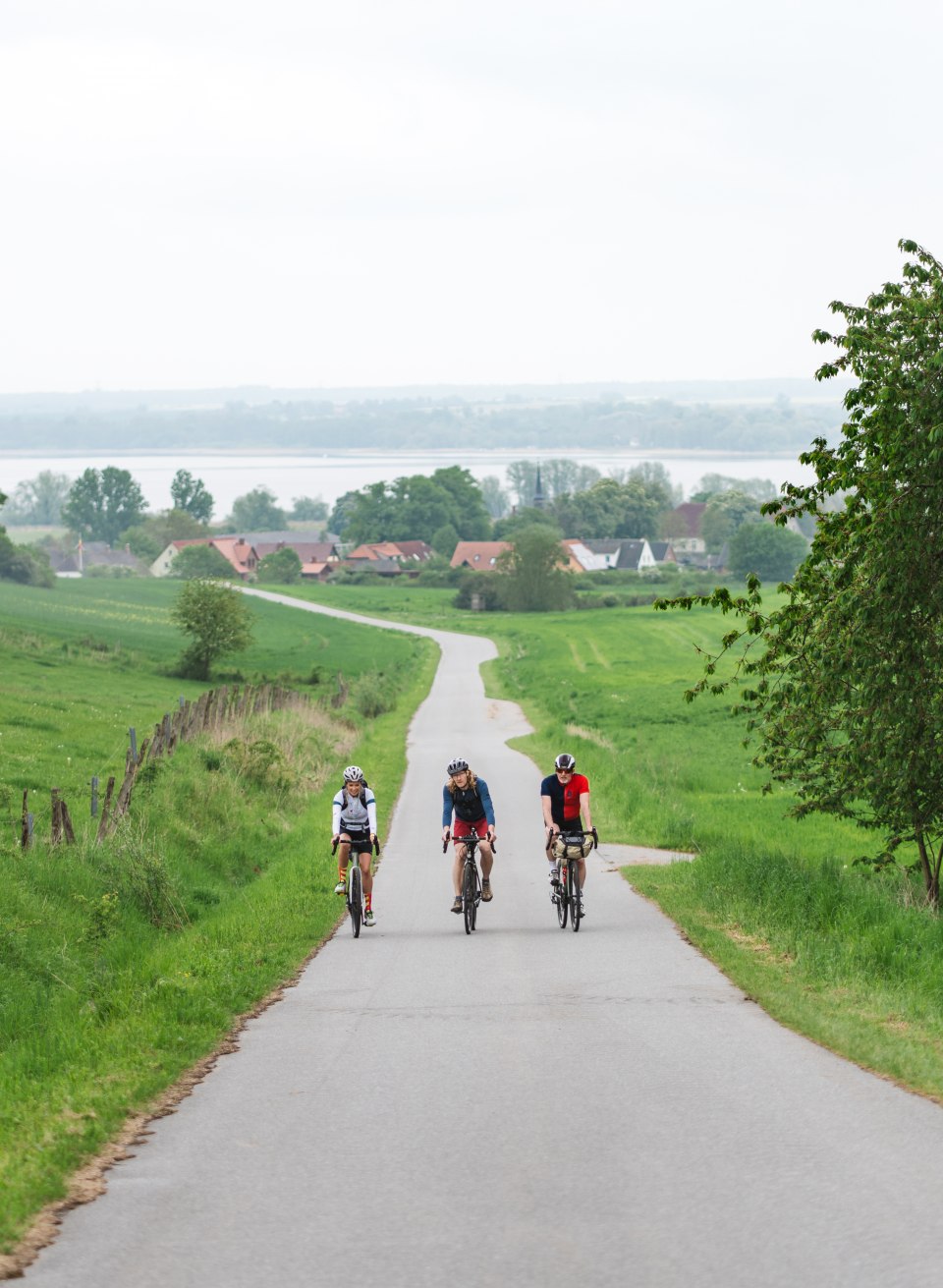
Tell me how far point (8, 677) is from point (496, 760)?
19.0 meters

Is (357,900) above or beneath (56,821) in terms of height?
beneath

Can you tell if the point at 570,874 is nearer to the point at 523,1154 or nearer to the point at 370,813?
the point at 370,813

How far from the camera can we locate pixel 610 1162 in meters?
7.87

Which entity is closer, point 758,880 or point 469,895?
point 469,895

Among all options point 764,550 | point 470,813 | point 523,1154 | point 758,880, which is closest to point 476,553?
point 764,550

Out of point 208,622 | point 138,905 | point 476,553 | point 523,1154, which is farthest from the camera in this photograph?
point 476,553

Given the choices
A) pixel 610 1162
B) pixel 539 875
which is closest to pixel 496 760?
pixel 539 875

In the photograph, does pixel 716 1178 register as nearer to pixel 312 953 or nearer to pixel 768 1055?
pixel 768 1055

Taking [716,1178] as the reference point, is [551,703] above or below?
below

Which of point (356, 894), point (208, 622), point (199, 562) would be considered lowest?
point (199, 562)

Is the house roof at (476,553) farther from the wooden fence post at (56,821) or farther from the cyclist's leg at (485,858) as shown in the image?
the cyclist's leg at (485,858)

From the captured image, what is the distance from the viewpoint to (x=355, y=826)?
17.2 meters

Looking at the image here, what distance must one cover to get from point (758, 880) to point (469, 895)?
11.5 ft

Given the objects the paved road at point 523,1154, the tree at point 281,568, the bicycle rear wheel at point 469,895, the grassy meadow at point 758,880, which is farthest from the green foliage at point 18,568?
the paved road at point 523,1154
